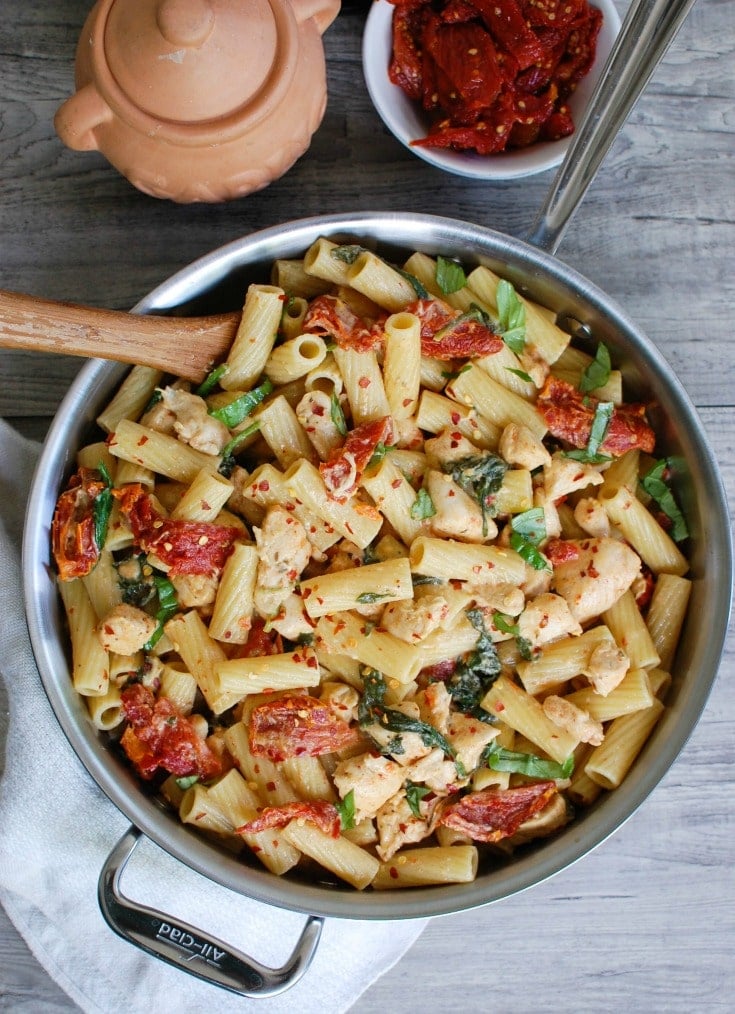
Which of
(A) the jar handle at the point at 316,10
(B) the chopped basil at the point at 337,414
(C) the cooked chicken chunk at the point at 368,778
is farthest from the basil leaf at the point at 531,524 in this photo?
(A) the jar handle at the point at 316,10

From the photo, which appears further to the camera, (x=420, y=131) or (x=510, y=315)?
(x=420, y=131)

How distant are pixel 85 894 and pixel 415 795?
763 millimetres

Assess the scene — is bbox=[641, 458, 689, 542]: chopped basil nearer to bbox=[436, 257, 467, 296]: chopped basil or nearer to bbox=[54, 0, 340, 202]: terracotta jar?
bbox=[436, 257, 467, 296]: chopped basil

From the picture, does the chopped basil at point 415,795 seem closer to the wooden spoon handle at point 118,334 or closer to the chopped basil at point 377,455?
the chopped basil at point 377,455

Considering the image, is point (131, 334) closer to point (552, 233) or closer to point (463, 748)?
point (552, 233)

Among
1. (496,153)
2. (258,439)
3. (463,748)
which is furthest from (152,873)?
(496,153)

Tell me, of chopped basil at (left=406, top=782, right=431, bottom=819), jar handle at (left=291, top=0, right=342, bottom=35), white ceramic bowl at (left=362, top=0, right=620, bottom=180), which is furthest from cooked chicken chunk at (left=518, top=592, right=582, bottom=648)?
jar handle at (left=291, top=0, right=342, bottom=35)

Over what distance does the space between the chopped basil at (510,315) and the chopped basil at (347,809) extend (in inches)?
36.0

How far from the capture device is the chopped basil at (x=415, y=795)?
5.86 ft

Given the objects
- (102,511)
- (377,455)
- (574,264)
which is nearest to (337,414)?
(377,455)

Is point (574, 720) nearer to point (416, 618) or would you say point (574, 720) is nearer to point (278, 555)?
point (416, 618)

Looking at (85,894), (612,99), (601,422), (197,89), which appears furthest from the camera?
(85,894)

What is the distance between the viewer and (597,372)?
74.3 inches

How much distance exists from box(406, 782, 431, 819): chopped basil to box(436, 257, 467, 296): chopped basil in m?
0.97
